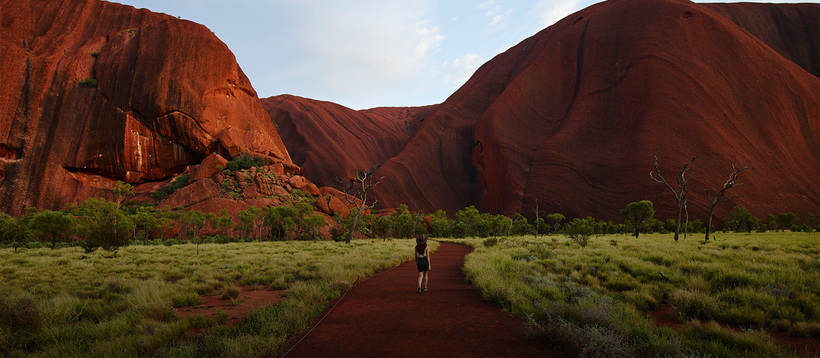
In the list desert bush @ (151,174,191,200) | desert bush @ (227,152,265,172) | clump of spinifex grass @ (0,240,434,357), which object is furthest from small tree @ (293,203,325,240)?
clump of spinifex grass @ (0,240,434,357)

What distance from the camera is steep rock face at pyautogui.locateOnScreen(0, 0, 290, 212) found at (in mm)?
46469

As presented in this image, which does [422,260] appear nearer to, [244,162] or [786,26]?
[244,162]

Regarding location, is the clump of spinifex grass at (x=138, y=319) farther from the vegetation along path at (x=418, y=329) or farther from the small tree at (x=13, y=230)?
the small tree at (x=13, y=230)

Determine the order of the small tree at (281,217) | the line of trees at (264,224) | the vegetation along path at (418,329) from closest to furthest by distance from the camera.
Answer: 1. the vegetation along path at (418,329)
2. the line of trees at (264,224)
3. the small tree at (281,217)

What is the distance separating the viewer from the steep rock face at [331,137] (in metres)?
97.6

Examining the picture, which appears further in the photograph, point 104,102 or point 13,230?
point 104,102

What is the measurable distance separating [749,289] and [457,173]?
84268 millimetres

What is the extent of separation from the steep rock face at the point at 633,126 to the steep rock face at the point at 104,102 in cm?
4298

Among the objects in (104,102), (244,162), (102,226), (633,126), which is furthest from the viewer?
(633,126)

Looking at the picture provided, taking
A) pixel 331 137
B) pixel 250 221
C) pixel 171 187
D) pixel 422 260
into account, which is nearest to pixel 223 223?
pixel 250 221

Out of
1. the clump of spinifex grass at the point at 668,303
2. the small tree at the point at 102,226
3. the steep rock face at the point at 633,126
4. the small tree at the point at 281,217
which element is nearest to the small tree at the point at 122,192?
the small tree at the point at 102,226

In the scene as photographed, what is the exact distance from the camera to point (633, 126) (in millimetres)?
65750

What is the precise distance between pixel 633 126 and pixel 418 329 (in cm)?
7677

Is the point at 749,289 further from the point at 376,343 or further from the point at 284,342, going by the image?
the point at 284,342
